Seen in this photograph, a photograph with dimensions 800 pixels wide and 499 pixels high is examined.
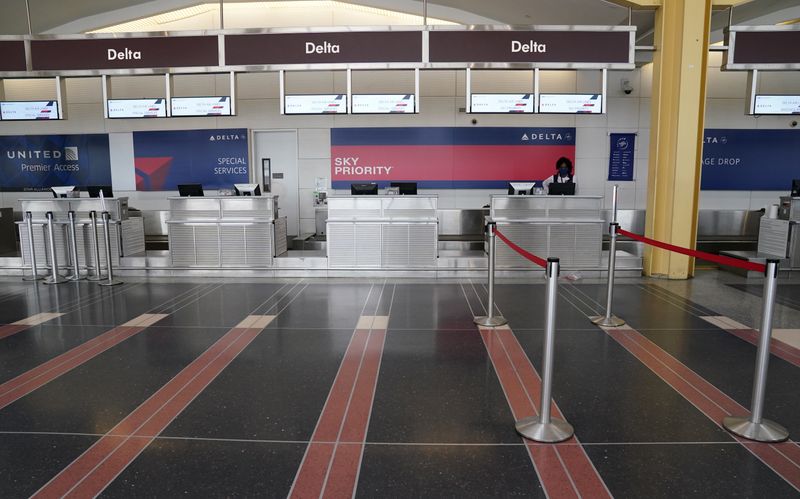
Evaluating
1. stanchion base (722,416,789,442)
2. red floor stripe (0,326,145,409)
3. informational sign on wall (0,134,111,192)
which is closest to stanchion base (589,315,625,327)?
stanchion base (722,416,789,442)

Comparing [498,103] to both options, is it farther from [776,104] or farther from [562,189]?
[776,104]

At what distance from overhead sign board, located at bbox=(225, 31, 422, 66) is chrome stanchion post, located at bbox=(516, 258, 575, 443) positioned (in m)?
4.93

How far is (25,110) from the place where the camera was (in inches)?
325

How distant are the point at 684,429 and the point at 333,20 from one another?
10174mm

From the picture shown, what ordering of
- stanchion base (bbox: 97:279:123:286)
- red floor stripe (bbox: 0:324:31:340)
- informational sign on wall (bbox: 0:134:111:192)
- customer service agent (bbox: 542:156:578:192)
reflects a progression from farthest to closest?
informational sign on wall (bbox: 0:134:111:192) < customer service agent (bbox: 542:156:578:192) < stanchion base (bbox: 97:279:123:286) < red floor stripe (bbox: 0:324:31:340)

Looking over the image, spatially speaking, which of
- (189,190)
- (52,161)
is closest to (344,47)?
(189,190)

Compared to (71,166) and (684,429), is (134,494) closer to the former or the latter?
(684,429)

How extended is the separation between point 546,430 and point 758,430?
1.22 meters

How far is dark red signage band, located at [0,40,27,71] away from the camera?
7.36 m

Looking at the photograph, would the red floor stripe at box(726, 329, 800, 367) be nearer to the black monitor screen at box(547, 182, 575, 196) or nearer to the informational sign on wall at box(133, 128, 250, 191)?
the black monitor screen at box(547, 182, 575, 196)

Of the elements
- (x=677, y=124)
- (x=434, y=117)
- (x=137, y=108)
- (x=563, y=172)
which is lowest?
(x=563, y=172)

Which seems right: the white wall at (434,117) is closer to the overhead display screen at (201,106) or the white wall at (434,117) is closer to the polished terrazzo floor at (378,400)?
the overhead display screen at (201,106)

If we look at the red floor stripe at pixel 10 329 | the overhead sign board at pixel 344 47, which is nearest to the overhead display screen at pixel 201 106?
the overhead sign board at pixel 344 47

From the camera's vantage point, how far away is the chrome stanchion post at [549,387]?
2914 mm
